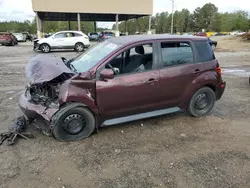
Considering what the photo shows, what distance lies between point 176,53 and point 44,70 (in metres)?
2.40

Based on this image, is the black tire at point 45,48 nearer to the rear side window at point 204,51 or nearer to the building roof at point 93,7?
the building roof at point 93,7

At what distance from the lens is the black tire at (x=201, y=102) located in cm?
464

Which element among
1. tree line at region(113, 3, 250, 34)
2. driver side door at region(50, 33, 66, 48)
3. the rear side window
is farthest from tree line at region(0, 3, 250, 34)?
the rear side window

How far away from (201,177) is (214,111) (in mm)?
2582

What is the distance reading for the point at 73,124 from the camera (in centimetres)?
371

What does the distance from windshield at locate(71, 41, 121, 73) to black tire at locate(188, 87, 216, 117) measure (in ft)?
6.30

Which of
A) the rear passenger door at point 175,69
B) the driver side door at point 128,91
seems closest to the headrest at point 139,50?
the driver side door at point 128,91

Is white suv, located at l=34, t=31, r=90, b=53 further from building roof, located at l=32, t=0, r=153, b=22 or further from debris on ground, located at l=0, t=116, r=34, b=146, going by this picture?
debris on ground, located at l=0, t=116, r=34, b=146

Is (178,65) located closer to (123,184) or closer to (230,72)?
(123,184)

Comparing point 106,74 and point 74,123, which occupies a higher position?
point 106,74

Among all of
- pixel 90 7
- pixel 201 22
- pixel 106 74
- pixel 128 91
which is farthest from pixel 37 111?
pixel 201 22

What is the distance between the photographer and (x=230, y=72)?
32.0 feet

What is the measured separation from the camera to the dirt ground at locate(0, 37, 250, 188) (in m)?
2.82

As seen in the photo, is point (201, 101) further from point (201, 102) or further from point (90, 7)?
point (90, 7)
